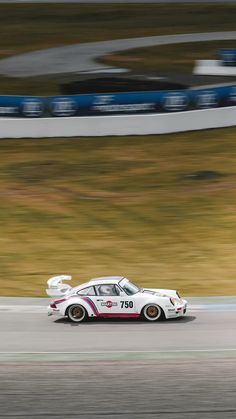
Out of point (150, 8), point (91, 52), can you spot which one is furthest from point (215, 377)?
point (150, 8)

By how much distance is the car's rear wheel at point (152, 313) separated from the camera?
17328mm

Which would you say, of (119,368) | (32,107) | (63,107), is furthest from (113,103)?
(119,368)

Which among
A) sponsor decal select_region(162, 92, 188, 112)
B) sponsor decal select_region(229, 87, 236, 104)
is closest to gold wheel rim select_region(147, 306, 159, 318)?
sponsor decal select_region(162, 92, 188, 112)

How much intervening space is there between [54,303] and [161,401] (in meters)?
4.81

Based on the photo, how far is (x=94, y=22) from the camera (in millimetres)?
52250

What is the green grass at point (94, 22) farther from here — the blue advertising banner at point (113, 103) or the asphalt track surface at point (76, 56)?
the blue advertising banner at point (113, 103)

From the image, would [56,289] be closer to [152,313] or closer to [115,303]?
[115,303]

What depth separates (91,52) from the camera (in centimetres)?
4669

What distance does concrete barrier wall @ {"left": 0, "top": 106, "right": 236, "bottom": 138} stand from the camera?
33.2 meters

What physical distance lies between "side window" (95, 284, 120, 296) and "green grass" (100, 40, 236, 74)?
2542 centimetres

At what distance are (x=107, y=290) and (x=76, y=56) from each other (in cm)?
2990

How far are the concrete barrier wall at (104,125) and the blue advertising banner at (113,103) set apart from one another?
25.0 inches

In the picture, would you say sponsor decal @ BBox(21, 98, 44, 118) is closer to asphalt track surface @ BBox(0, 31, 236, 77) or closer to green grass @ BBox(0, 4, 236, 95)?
asphalt track surface @ BBox(0, 31, 236, 77)

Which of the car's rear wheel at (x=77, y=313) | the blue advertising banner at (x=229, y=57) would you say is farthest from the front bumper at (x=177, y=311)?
the blue advertising banner at (x=229, y=57)
